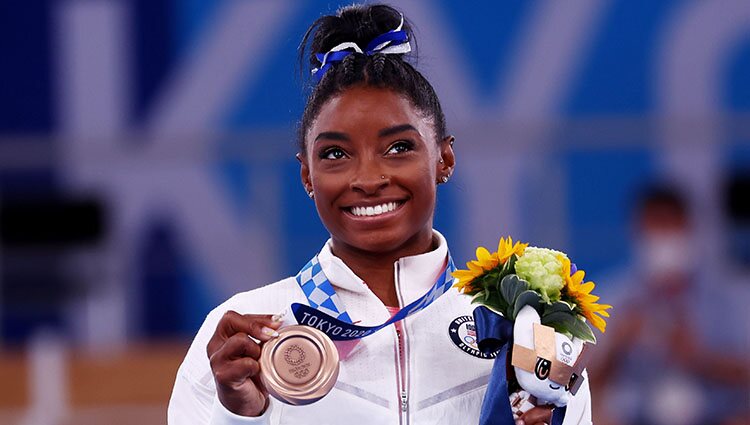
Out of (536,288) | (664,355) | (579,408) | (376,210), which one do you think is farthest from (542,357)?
(664,355)

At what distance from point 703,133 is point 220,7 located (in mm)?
2342

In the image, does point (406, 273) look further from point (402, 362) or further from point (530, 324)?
point (530, 324)

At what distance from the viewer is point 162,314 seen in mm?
6242

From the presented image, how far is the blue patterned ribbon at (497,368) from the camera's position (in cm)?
221

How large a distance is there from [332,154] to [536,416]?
54 cm

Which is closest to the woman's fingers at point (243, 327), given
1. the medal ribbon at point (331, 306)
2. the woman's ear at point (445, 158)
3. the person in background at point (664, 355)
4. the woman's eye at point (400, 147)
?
the medal ribbon at point (331, 306)

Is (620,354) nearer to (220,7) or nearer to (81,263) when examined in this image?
(81,263)

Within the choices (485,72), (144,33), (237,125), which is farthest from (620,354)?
(144,33)

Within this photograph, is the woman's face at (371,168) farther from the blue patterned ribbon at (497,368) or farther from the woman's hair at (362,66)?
the blue patterned ribbon at (497,368)

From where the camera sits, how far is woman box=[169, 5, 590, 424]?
2355mm

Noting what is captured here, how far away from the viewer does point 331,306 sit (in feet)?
7.91

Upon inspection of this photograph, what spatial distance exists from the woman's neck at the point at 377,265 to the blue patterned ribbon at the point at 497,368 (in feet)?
0.76

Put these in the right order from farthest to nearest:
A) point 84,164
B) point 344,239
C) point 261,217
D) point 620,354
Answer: point 84,164
point 261,217
point 620,354
point 344,239

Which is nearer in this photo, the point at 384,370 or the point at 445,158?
the point at 384,370
